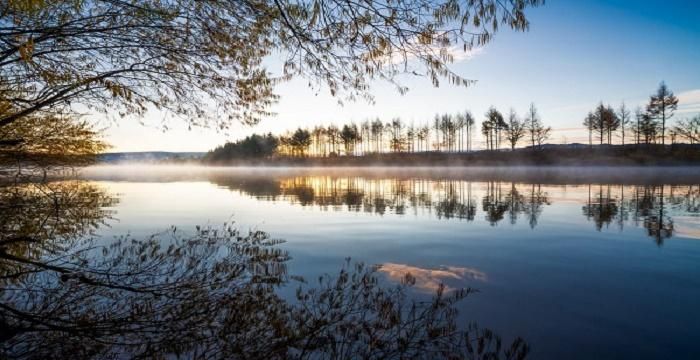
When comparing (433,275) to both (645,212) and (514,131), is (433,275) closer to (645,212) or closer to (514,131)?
(645,212)

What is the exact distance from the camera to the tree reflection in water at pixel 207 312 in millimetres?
4188

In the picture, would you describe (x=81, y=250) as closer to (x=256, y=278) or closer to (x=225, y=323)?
(x=256, y=278)

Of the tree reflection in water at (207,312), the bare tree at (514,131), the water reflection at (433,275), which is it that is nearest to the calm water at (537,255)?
the water reflection at (433,275)

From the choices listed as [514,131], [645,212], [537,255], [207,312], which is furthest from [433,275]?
[514,131]

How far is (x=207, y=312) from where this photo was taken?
5.11 meters

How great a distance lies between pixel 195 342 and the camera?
431cm

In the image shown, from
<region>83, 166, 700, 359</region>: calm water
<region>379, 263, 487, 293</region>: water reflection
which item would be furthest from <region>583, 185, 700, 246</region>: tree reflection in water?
<region>379, 263, 487, 293</region>: water reflection

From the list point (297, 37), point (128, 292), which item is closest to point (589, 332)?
point (297, 37)

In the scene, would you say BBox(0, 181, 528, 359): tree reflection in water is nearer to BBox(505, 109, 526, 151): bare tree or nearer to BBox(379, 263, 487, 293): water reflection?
BBox(379, 263, 487, 293): water reflection

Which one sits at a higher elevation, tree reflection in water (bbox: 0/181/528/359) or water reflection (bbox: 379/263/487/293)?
tree reflection in water (bbox: 0/181/528/359)

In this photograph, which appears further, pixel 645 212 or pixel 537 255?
pixel 645 212

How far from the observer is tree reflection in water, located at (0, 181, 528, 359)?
4.19 meters

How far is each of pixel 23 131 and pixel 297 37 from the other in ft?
33.1

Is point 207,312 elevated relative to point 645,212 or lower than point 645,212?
lower
